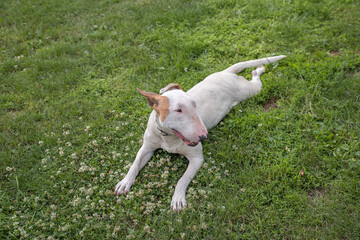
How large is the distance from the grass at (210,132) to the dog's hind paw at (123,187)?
4.7 inches

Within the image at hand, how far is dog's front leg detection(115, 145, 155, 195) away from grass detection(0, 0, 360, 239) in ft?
0.31

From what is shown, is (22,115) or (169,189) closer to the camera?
(169,189)

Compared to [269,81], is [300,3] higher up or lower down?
higher up

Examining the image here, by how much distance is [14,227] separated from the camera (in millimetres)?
3121

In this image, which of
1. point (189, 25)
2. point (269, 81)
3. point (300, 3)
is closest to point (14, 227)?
point (269, 81)

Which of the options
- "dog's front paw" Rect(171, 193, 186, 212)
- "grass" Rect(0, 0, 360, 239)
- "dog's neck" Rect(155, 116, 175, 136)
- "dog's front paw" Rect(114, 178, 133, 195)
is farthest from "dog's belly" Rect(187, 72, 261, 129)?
"dog's front paw" Rect(114, 178, 133, 195)

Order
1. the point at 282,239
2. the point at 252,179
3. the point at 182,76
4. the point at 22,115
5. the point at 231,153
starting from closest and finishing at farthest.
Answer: the point at 282,239 → the point at 252,179 → the point at 231,153 → the point at 22,115 → the point at 182,76

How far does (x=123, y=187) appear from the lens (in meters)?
3.48

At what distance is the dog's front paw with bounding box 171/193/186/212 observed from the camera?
3231 millimetres

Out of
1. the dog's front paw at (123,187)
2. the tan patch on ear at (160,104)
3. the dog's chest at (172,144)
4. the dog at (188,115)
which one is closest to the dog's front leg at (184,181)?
the dog at (188,115)

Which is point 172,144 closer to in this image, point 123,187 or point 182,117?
point 182,117

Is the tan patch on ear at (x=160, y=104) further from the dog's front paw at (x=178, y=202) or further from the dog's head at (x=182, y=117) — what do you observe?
the dog's front paw at (x=178, y=202)

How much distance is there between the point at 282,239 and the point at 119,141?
2504mm

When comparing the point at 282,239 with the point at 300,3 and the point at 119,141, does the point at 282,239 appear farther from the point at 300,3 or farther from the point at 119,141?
the point at 300,3
